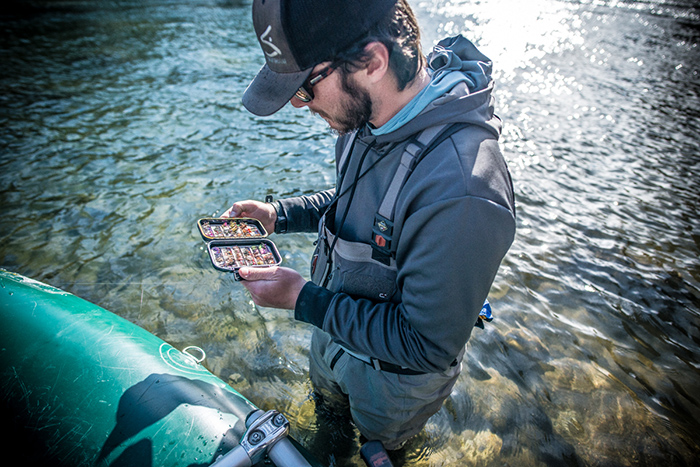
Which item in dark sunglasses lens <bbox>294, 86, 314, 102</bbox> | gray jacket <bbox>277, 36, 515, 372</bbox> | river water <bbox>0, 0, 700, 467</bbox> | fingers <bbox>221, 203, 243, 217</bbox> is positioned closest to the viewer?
gray jacket <bbox>277, 36, 515, 372</bbox>

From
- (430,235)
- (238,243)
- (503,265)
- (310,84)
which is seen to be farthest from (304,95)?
(503,265)

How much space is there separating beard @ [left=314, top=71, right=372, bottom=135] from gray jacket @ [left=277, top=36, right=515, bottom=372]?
0.48 feet

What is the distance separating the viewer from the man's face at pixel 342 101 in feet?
5.90

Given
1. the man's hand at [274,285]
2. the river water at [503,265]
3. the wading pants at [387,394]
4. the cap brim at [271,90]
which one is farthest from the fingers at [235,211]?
the river water at [503,265]

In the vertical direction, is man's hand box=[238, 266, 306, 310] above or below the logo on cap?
below

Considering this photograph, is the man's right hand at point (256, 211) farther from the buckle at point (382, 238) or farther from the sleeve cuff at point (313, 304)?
the buckle at point (382, 238)

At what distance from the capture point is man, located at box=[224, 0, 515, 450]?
161 cm

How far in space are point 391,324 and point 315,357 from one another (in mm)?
1192

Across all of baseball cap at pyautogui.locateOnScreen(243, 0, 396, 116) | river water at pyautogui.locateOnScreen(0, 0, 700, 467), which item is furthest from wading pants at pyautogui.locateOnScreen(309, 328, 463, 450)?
baseball cap at pyautogui.locateOnScreen(243, 0, 396, 116)

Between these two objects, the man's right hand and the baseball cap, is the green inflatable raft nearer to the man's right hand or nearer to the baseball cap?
the man's right hand

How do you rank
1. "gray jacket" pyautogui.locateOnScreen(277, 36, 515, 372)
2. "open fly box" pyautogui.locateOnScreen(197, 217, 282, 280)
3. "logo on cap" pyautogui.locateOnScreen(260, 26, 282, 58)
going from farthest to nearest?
1. "open fly box" pyautogui.locateOnScreen(197, 217, 282, 280)
2. "logo on cap" pyautogui.locateOnScreen(260, 26, 282, 58)
3. "gray jacket" pyautogui.locateOnScreen(277, 36, 515, 372)

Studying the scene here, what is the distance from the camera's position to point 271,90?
193 centimetres

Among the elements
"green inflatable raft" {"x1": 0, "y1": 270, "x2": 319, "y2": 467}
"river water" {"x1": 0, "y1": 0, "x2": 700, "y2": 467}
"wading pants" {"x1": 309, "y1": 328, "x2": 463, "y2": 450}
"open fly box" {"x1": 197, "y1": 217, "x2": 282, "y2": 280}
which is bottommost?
"river water" {"x1": 0, "y1": 0, "x2": 700, "y2": 467}

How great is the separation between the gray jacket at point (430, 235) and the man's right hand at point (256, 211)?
869 millimetres
